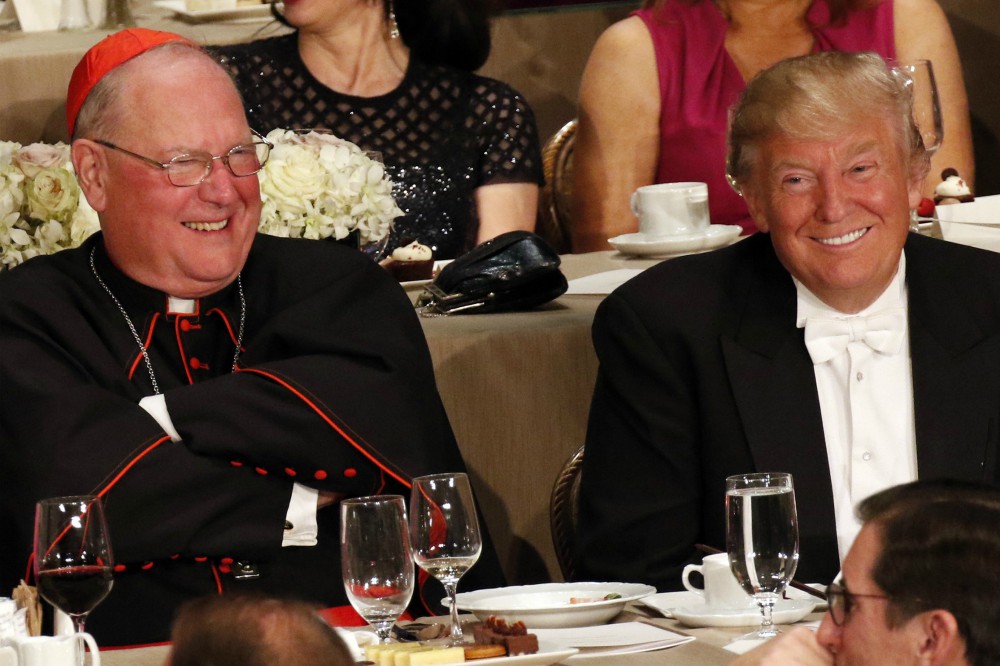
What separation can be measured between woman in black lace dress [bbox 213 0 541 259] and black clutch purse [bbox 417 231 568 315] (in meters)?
1.10

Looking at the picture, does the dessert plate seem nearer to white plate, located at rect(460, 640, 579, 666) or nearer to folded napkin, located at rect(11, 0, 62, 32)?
white plate, located at rect(460, 640, 579, 666)

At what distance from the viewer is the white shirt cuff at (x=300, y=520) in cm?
270

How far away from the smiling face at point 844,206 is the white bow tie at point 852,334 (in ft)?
0.14

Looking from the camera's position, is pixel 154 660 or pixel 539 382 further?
pixel 539 382

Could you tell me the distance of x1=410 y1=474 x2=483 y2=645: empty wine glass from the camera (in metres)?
2.09

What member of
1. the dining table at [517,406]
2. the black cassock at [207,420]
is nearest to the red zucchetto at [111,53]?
the black cassock at [207,420]

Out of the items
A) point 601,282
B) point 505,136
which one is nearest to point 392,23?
point 505,136

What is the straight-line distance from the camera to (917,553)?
1400mm

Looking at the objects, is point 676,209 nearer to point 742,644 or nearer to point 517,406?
point 517,406

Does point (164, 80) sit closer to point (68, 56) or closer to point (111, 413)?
point (111, 413)

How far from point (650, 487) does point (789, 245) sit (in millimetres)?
459

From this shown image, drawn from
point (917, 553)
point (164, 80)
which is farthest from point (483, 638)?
point (164, 80)

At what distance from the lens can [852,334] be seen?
2771mm

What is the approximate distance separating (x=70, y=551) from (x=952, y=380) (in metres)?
A: 1.44
